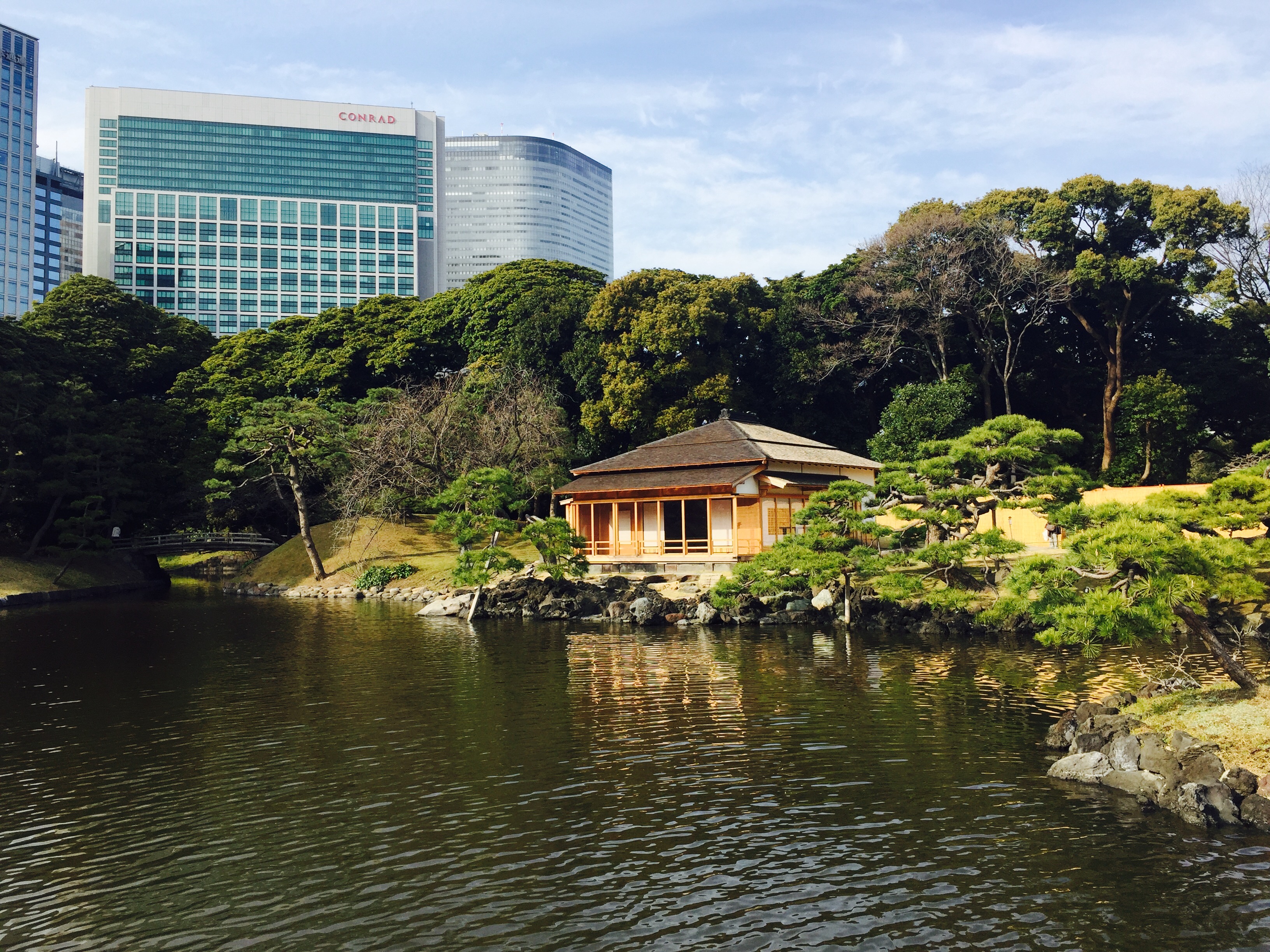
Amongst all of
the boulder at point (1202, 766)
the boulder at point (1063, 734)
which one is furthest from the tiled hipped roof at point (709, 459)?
the boulder at point (1202, 766)

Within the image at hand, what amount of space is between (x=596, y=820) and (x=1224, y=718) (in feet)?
28.9

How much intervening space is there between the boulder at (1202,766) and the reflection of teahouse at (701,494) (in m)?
22.3

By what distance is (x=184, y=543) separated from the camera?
48344mm

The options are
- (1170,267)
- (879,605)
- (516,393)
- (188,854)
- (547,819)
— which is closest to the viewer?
(188,854)

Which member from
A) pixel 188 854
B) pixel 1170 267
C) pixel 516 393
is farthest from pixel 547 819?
pixel 1170 267

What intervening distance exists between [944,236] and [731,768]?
123ft

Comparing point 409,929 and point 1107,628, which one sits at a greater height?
point 1107,628

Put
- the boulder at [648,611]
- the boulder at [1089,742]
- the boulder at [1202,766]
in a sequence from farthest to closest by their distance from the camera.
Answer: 1. the boulder at [648,611]
2. the boulder at [1089,742]
3. the boulder at [1202,766]

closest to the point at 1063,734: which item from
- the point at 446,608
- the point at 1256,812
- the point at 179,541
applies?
the point at 1256,812

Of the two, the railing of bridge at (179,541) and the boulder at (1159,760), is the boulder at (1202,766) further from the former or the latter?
the railing of bridge at (179,541)

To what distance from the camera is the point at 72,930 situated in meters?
7.98

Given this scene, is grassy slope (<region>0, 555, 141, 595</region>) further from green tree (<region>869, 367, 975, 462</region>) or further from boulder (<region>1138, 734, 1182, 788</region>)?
boulder (<region>1138, 734, 1182, 788</region>)

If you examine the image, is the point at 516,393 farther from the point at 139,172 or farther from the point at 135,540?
the point at 139,172

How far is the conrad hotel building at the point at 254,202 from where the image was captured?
402 ft
